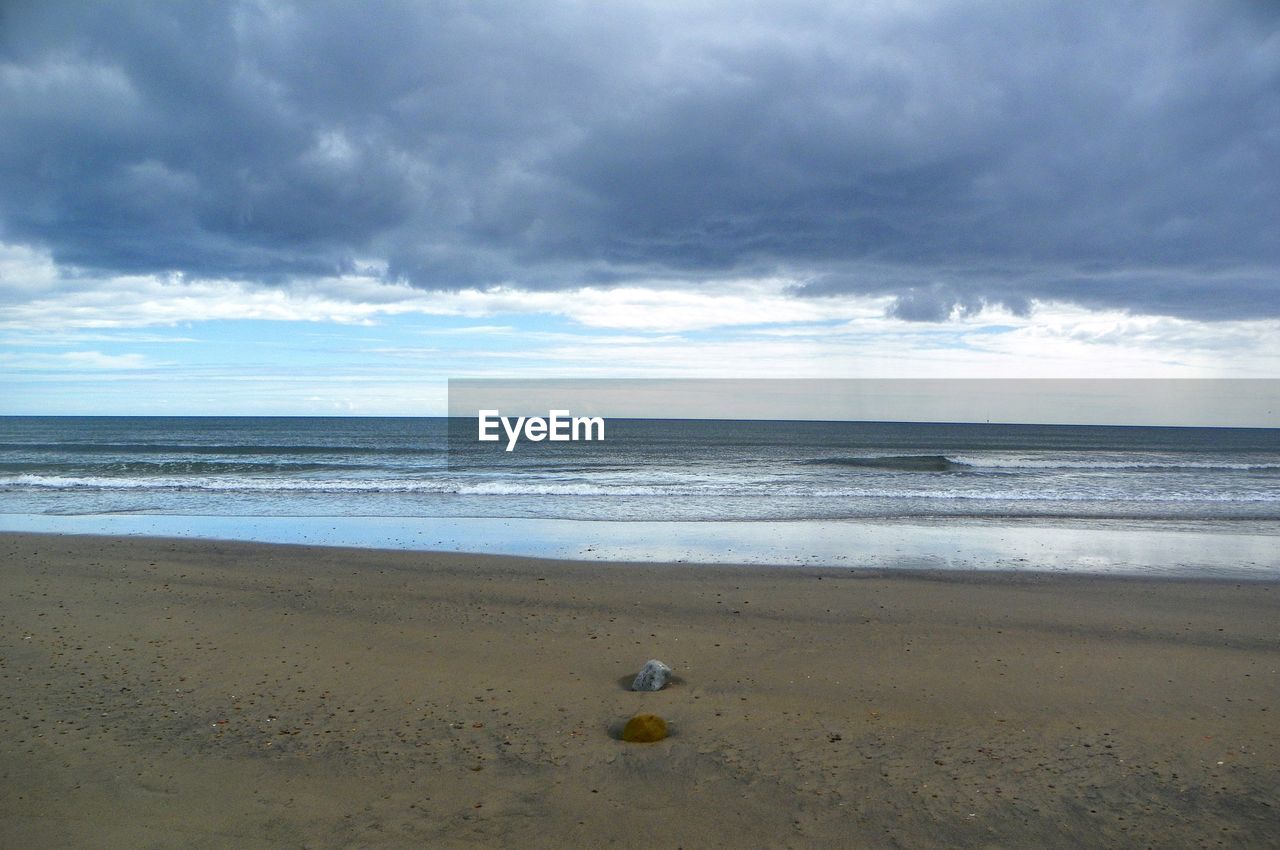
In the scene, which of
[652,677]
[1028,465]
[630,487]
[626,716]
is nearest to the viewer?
[626,716]

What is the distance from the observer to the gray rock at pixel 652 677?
7.26m

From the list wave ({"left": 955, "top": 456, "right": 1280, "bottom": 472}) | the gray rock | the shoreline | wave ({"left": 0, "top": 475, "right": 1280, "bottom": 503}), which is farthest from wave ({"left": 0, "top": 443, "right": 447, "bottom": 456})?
the gray rock

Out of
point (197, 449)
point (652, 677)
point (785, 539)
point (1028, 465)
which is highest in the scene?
point (197, 449)

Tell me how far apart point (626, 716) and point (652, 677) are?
2.36 ft

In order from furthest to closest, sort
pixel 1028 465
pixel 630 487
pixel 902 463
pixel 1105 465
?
pixel 902 463
pixel 1105 465
pixel 1028 465
pixel 630 487

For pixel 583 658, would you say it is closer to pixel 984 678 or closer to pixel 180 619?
pixel 984 678

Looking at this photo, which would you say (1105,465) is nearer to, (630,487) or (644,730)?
(630,487)

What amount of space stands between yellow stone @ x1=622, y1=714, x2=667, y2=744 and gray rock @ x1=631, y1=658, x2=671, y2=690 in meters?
0.99

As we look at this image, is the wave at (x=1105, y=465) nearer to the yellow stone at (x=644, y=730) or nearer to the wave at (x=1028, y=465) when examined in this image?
the wave at (x=1028, y=465)

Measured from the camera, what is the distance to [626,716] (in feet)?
21.8

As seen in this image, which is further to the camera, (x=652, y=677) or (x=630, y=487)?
(x=630, y=487)

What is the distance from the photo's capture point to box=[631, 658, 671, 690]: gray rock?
7.26 metres

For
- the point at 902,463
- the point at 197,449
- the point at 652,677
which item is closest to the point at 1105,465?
the point at 902,463

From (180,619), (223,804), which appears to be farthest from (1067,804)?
(180,619)
